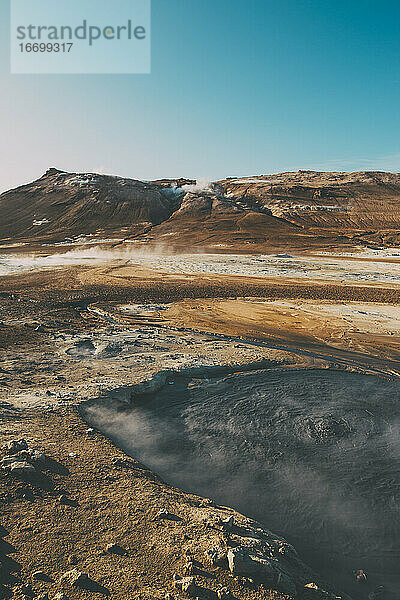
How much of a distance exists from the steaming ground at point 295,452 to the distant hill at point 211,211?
45.2 metres

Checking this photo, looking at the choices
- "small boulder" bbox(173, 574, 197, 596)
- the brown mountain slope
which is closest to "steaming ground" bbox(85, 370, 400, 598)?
"small boulder" bbox(173, 574, 197, 596)

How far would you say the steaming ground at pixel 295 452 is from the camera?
558 cm

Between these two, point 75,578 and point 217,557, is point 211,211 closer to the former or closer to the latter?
point 217,557

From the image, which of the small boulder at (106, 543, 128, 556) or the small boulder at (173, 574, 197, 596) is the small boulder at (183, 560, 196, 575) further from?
the small boulder at (106, 543, 128, 556)

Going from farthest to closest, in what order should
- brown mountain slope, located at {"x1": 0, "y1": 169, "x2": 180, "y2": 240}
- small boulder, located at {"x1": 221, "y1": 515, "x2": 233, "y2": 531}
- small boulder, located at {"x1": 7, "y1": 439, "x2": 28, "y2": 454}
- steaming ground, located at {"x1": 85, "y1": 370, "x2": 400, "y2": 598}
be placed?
brown mountain slope, located at {"x1": 0, "y1": 169, "x2": 180, "y2": 240} → small boulder, located at {"x1": 7, "y1": 439, "x2": 28, "y2": 454} → steaming ground, located at {"x1": 85, "y1": 370, "x2": 400, "y2": 598} → small boulder, located at {"x1": 221, "y1": 515, "x2": 233, "y2": 531}

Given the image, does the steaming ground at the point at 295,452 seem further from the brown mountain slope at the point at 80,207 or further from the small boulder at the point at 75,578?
the brown mountain slope at the point at 80,207

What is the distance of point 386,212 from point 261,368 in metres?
83.1

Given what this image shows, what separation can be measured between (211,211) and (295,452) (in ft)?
278

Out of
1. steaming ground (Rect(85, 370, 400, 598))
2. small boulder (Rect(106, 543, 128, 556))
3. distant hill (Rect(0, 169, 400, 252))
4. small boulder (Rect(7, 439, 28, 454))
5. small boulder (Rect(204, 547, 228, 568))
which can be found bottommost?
steaming ground (Rect(85, 370, 400, 598))

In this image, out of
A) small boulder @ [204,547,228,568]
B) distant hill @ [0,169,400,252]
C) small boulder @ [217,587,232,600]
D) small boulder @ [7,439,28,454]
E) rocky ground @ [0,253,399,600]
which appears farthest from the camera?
distant hill @ [0,169,400,252]

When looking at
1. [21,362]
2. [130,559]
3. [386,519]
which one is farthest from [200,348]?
[130,559]

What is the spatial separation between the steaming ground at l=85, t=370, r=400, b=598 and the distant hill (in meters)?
45.2

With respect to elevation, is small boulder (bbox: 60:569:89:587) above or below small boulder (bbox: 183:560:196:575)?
above

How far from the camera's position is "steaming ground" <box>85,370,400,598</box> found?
558 centimetres
